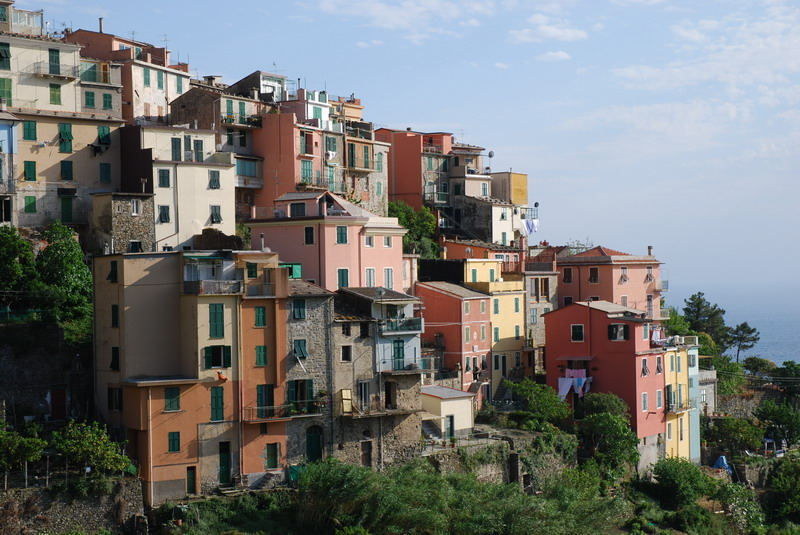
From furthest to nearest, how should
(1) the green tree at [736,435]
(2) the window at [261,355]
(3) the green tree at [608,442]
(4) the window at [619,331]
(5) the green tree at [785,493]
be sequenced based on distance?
(1) the green tree at [736,435], (5) the green tree at [785,493], (4) the window at [619,331], (3) the green tree at [608,442], (2) the window at [261,355]

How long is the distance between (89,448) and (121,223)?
16660 millimetres

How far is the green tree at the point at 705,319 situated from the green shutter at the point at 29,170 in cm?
6586

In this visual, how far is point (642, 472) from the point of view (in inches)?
2611

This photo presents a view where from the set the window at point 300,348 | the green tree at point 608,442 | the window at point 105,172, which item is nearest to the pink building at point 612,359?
the green tree at point 608,442

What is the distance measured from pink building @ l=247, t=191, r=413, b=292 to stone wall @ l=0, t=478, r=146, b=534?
54.2ft

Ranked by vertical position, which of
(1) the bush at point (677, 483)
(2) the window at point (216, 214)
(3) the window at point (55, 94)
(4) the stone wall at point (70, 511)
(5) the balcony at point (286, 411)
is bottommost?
A: (1) the bush at point (677, 483)

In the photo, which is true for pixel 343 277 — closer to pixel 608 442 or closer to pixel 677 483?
pixel 608 442

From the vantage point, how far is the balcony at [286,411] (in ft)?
163

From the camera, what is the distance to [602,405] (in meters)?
64.9

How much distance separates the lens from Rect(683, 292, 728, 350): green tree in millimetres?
107500

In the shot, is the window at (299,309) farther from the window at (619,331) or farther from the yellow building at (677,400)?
the yellow building at (677,400)

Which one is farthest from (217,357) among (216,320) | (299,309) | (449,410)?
(449,410)

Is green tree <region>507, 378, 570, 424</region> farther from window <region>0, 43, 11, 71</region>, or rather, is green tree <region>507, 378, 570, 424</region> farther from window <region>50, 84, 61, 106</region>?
window <region>0, 43, 11, 71</region>

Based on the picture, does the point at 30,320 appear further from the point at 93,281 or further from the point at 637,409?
the point at 637,409
